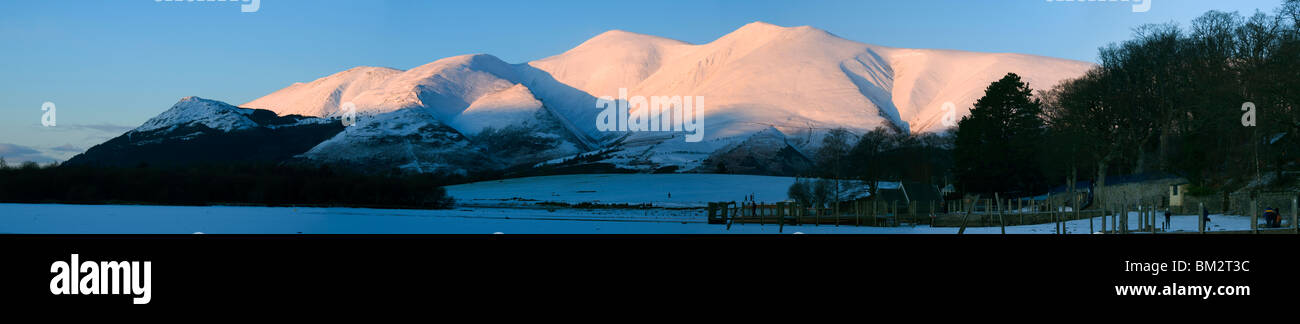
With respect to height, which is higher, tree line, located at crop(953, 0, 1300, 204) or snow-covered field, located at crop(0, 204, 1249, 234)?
tree line, located at crop(953, 0, 1300, 204)

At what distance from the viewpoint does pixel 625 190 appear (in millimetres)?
112062

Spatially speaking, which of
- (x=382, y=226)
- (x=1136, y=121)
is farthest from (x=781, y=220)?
(x=1136, y=121)

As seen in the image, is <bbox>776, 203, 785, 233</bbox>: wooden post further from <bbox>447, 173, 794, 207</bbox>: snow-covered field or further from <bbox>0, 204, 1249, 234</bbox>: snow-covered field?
<bbox>447, 173, 794, 207</bbox>: snow-covered field

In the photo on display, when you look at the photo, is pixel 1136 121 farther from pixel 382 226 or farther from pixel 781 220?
pixel 382 226

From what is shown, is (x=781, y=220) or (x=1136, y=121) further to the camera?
(x=1136, y=121)

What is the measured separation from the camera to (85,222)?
213 feet

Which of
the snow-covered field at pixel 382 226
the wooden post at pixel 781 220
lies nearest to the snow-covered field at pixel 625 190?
the snow-covered field at pixel 382 226

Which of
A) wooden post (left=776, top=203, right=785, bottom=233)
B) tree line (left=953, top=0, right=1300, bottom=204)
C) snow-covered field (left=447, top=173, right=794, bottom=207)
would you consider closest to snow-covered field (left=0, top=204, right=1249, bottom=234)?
wooden post (left=776, top=203, right=785, bottom=233)

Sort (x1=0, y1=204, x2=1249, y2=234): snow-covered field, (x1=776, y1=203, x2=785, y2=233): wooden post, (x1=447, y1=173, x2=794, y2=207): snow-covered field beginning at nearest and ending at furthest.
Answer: (x1=776, y1=203, x2=785, y2=233): wooden post, (x1=0, y1=204, x2=1249, y2=234): snow-covered field, (x1=447, y1=173, x2=794, y2=207): snow-covered field

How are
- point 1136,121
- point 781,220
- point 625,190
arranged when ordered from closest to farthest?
1. point 781,220
2. point 1136,121
3. point 625,190

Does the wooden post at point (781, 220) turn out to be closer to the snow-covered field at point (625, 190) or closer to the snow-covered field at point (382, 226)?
the snow-covered field at point (382, 226)

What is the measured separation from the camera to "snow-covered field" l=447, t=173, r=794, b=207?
333 ft
